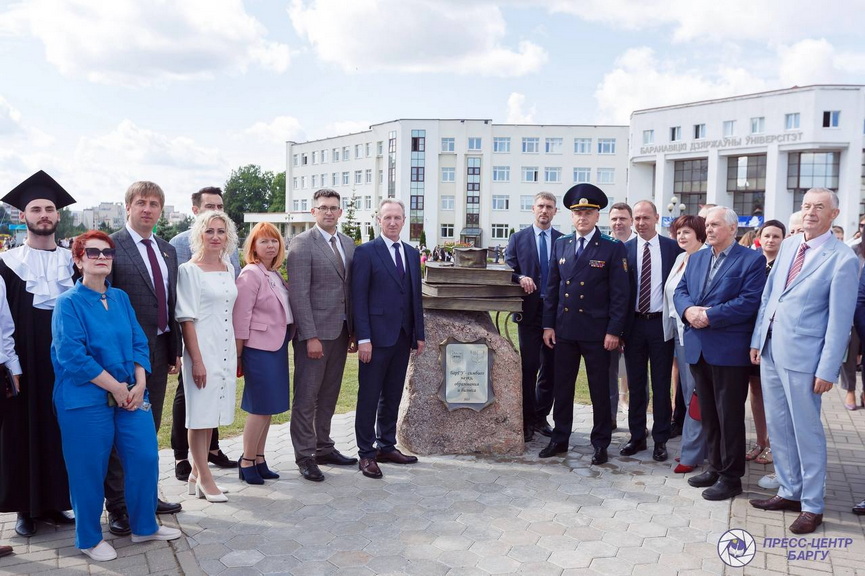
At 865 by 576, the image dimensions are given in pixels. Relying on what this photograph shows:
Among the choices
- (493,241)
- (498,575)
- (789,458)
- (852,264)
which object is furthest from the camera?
(493,241)

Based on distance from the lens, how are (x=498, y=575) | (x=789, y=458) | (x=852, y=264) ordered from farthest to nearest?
1. (x=789, y=458)
2. (x=852, y=264)
3. (x=498, y=575)

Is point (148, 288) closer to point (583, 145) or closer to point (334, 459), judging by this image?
point (334, 459)

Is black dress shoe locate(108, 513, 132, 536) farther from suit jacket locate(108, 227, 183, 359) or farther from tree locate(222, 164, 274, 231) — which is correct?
tree locate(222, 164, 274, 231)

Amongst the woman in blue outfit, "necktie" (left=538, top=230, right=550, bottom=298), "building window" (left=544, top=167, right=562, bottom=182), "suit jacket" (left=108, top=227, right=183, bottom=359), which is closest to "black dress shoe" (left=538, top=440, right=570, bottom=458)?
"necktie" (left=538, top=230, right=550, bottom=298)

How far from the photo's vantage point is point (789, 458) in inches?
201

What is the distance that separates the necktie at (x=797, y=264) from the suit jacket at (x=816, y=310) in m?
0.03

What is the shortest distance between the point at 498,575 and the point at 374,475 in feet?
6.45

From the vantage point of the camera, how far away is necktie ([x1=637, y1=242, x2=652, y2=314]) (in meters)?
6.55

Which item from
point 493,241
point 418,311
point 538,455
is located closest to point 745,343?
point 538,455

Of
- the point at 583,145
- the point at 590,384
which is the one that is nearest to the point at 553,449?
the point at 590,384

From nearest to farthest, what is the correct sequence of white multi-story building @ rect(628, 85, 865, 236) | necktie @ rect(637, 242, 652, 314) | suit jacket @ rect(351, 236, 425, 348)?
suit jacket @ rect(351, 236, 425, 348)
necktie @ rect(637, 242, 652, 314)
white multi-story building @ rect(628, 85, 865, 236)

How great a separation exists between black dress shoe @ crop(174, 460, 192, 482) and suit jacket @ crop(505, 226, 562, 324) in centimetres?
345

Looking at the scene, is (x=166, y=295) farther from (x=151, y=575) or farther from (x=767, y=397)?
(x=767, y=397)

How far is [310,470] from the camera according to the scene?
574cm
